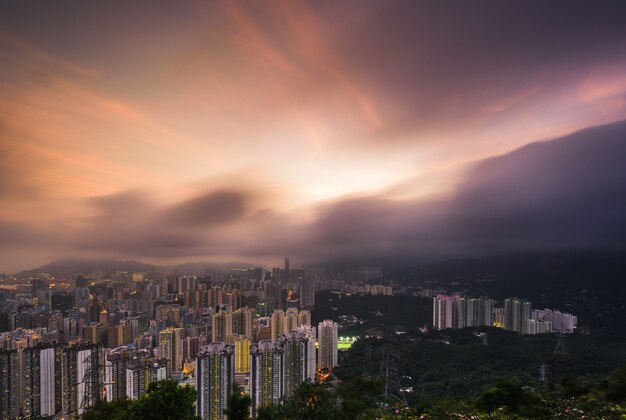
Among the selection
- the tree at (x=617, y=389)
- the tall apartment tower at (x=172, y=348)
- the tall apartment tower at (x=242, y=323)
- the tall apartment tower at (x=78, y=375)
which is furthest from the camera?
the tall apartment tower at (x=242, y=323)


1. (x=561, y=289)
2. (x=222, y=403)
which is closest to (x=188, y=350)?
(x=222, y=403)

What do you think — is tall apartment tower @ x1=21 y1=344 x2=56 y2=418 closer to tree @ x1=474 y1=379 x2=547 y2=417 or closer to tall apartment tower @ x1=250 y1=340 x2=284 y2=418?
tall apartment tower @ x1=250 y1=340 x2=284 y2=418

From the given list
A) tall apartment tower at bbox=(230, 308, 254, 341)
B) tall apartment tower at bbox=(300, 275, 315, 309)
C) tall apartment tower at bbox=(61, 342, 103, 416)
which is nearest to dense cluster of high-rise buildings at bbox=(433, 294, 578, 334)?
tall apartment tower at bbox=(300, 275, 315, 309)

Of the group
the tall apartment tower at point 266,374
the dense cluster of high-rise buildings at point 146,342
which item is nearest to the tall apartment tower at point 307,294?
the dense cluster of high-rise buildings at point 146,342

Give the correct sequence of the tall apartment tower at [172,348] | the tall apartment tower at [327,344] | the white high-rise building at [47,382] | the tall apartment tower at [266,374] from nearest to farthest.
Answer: the white high-rise building at [47,382] < the tall apartment tower at [266,374] < the tall apartment tower at [172,348] < the tall apartment tower at [327,344]

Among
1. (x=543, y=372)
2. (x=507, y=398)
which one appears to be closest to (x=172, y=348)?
(x=507, y=398)

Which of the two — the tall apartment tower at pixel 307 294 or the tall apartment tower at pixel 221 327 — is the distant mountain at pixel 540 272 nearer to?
the tall apartment tower at pixel 307 294

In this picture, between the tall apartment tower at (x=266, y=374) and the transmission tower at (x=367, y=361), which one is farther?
the transmission tower at (x=367, y=361)

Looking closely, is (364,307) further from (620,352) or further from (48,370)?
(48,370)

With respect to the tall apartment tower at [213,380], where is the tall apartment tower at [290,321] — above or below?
below
